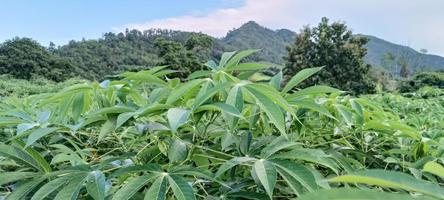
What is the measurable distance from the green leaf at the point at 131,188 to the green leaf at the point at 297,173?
0.14m

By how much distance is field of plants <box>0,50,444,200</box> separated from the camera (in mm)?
516

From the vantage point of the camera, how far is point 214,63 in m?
0.75

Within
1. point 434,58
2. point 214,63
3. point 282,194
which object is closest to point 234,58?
point 214,63

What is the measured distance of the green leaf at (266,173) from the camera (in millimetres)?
476

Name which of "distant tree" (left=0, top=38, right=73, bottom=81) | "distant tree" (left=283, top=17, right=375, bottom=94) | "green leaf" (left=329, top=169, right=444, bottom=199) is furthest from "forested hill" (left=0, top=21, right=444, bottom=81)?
"green leaf" (left=329, top=169, right=444, bottom=199)

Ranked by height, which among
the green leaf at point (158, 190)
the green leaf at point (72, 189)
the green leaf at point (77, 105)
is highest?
the green leaf at point (77, 105)

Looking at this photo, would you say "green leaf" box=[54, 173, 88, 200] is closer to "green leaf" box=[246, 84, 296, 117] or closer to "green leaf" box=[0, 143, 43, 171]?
"green leaf" box=[0, 143, 43, 171]

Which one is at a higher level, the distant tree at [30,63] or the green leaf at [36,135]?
the green leaf at [36,135]

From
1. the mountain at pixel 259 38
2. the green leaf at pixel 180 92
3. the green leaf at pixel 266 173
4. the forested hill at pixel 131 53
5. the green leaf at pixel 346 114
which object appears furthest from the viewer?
the mountain at pixel 259 38

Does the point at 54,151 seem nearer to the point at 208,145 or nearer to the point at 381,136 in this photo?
the point at 208,145

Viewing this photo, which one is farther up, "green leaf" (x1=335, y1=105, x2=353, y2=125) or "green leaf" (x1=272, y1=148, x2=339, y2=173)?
"green leaf" (x1=335, y1=105, x2=353, y2=125)

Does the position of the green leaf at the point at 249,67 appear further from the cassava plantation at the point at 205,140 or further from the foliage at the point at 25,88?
the foliage at the point at 25,88

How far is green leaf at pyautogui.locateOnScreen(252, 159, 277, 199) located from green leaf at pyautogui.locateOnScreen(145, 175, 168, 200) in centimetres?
10

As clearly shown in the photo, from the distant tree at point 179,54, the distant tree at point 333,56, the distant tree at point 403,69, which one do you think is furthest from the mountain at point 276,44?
the distant tree at point 333,56
